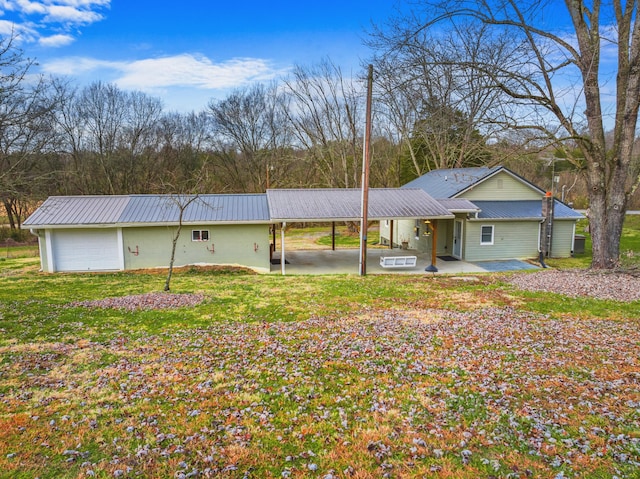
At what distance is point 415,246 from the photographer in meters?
23.6

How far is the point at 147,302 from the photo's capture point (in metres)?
10.8

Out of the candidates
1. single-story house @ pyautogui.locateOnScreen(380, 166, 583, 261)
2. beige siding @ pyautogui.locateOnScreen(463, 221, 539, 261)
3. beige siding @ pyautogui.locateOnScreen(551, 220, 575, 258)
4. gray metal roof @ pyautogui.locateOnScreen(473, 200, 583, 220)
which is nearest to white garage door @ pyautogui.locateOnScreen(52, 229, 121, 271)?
single-story house @ pyautogui.locateOnScreen(380, 166, 583, 261)

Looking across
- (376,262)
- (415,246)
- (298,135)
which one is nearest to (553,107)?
(376,262)

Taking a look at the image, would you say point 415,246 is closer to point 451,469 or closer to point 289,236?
point 289,236

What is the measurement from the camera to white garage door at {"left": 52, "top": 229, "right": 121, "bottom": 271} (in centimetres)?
1698

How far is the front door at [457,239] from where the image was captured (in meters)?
20.4

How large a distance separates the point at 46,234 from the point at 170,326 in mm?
11617

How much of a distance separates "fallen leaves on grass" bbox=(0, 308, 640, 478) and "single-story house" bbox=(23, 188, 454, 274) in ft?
31.6

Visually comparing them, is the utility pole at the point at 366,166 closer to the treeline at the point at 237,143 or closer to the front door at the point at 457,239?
the front door at the point at 457,239

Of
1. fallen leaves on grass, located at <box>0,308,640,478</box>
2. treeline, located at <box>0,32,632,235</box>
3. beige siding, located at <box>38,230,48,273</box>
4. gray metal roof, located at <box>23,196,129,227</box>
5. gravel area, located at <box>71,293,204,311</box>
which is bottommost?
fallen leaves on grass, located at <box>0,308,640,478</box>

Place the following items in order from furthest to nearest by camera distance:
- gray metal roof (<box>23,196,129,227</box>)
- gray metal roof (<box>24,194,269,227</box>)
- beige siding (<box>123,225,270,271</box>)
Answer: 1. beige siding (<box>123,225,270,271</box>)
2. gray metal roof (<box>24,194,269,227</box>)
3. gray metal roof (<box>23,196,129,227</box>)

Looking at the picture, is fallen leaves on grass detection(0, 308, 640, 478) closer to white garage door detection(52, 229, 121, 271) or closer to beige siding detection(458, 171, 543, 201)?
white garage door detection(52, 229, 121, 271)

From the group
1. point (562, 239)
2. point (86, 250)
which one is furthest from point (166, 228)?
point (562, 239)

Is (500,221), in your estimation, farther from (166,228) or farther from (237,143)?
(237,143)
